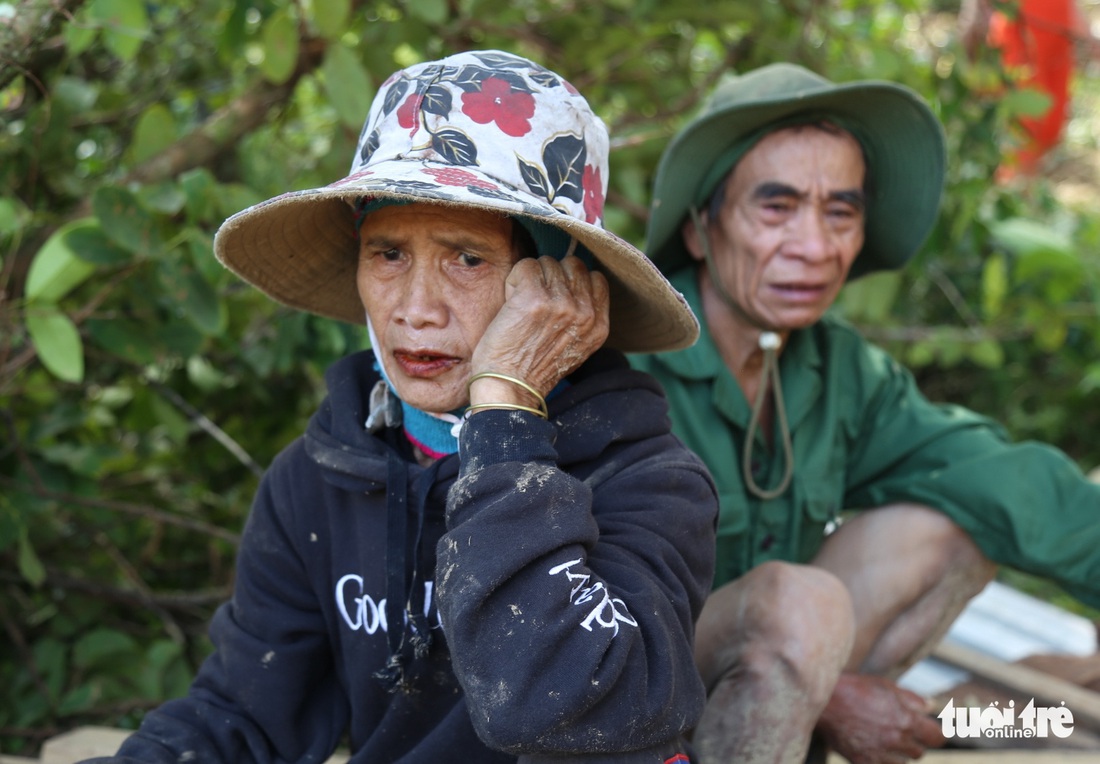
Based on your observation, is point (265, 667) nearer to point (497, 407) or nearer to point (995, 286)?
point (497, 407)

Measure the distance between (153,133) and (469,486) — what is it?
1.47 m

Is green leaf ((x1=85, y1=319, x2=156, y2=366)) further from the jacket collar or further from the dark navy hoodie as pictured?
the jacket collar

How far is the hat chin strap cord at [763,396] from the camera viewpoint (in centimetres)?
242

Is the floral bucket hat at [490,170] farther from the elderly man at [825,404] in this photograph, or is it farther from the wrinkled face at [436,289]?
the elderly man at [825,404]

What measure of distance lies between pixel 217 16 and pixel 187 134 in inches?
14.0

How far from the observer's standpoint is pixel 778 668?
6.67ft

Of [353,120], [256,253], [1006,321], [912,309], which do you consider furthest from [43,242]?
[1006,321]

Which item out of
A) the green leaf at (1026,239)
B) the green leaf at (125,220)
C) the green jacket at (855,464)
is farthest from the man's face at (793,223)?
the green leaf at (1026,239)

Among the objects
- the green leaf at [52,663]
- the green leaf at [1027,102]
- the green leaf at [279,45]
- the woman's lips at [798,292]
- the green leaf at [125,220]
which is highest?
the green leaf at [279,45]

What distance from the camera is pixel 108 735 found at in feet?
7.47

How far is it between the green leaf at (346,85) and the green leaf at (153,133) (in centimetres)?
37

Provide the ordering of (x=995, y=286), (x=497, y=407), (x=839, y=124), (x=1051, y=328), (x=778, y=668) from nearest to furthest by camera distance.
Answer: (x=497, y=407), (x=778, y=668), (x=839, y=124), (x=995, y=286), (x=1051, y=328)

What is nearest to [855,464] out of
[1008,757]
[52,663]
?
[1008,757]

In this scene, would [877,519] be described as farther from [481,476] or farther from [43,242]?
[43,242]
